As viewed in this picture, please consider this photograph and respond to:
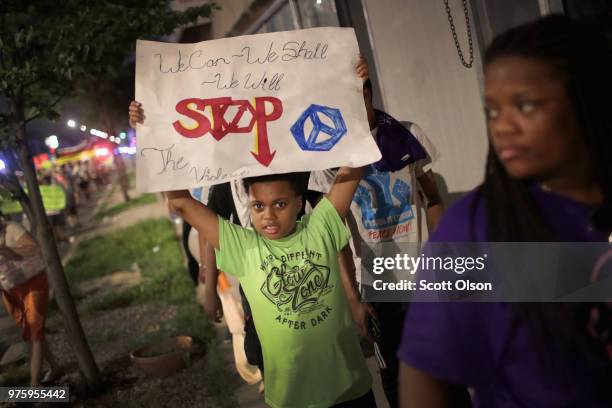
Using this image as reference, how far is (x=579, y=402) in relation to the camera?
106cm

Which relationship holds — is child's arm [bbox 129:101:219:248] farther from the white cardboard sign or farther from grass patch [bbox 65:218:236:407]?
grass patch [bbox 65:218:236:407]

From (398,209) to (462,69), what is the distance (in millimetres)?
1780

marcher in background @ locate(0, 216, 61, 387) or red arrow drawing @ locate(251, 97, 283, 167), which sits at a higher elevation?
red arrow drawing @ locate(251, 97, 283, 167)

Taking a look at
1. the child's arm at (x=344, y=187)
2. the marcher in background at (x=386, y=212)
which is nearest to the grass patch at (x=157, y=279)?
the marcher in background at (x=386, y=212)

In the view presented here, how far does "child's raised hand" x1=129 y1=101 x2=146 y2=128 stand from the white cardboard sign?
0.07ft

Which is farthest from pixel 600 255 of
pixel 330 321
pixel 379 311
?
pixel 379 311

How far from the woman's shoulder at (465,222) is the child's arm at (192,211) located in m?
1.33

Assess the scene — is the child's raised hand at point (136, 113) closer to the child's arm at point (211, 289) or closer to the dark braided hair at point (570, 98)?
the child's arm at point (211, 289)

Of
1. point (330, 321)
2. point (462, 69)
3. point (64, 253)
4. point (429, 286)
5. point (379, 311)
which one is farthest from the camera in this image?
point (64, 253)

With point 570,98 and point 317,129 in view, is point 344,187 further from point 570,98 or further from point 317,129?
point 570,98

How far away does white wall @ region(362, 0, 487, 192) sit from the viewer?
411 cm

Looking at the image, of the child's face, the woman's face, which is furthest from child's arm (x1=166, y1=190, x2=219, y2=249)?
the woman's face

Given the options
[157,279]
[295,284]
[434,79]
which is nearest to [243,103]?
[295,284]

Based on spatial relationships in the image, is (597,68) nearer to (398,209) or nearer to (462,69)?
(398,209)
